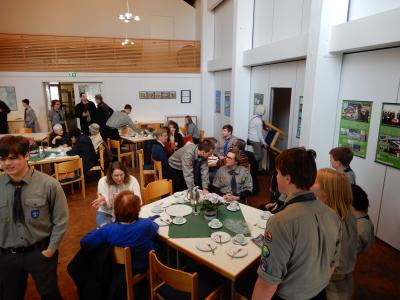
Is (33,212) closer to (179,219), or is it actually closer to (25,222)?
(25,222)

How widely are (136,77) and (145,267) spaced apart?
905cm

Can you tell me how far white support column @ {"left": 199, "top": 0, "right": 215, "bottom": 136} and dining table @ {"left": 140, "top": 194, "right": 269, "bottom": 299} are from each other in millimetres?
7664

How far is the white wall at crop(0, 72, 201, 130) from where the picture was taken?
9625mm

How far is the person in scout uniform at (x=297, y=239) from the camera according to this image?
138 cm

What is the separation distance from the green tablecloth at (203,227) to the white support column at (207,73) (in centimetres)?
803

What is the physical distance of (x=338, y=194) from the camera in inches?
71.9

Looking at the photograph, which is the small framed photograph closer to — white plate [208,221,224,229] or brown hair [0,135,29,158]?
Result: white plate [208,221,224,229]

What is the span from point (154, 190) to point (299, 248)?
2.47 metres

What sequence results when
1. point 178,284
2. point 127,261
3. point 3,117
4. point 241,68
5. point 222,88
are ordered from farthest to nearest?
point 222,88 < point 3,117 < point 241,68 < point 127,261 < point 178,284

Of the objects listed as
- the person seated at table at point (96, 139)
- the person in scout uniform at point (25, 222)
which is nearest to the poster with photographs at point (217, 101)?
the person seated at table at point (96, 139)

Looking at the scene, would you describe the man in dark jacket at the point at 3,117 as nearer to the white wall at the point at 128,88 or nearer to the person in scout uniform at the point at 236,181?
the white wall at the point at 128,88

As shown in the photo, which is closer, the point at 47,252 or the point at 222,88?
the point at 47,252

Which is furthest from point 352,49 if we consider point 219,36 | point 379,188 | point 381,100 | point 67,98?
point 67,98

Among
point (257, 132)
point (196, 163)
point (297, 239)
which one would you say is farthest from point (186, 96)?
point (297, 239)
